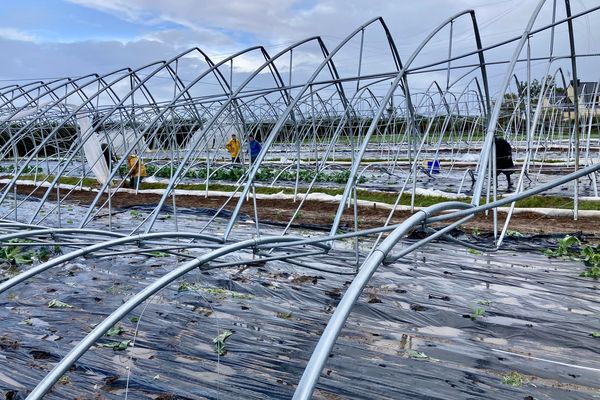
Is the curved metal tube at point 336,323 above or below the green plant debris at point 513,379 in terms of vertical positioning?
above

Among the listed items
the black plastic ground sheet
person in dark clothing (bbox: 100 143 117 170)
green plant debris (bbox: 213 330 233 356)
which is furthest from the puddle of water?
person in dark clothing (bbox: 100 143 117 170)

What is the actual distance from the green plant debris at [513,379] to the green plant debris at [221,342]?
7.33 ft

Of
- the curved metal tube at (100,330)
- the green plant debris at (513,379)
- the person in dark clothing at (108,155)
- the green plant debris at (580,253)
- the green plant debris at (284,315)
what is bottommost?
the green plant debris at (513,379)

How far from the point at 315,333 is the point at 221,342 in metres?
0.87

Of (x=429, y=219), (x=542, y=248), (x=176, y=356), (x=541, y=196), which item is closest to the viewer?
(x=429, y=219)

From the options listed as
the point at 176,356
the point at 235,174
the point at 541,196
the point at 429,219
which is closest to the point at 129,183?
the point at 235,174

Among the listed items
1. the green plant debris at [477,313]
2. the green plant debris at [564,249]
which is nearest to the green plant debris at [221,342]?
the green plant debris at [477,313]

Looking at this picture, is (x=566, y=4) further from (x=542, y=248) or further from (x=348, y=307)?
(x=348, y=307)

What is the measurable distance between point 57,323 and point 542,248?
6597mm

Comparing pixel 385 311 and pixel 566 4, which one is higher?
pixel 566 4

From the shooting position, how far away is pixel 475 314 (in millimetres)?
6398

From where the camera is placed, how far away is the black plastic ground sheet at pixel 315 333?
15.9 feet

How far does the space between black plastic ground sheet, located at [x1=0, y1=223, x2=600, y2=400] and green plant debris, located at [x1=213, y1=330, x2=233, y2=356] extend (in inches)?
1.4

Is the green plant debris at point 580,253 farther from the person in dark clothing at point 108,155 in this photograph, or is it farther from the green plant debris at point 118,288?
the person in dark clothing at point 108,155
